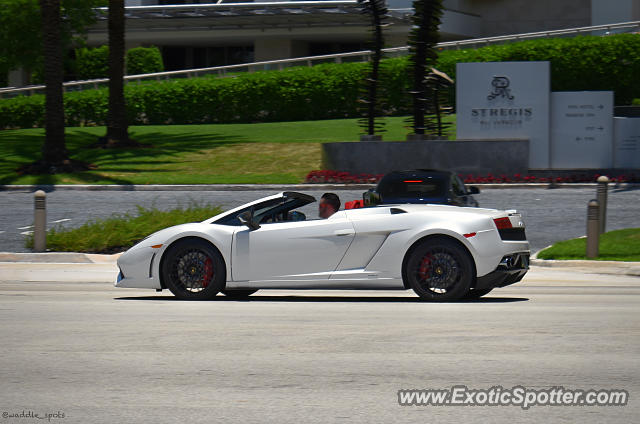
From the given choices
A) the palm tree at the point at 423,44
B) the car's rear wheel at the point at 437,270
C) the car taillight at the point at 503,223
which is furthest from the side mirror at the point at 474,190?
the palm tree at the point at 423,44

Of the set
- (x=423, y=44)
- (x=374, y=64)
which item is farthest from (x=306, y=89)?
(x=423, y=44)

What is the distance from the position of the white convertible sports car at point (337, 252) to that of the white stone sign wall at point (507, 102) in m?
16.6

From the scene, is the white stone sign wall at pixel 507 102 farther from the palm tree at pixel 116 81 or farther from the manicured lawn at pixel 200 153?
the palm tree at pixel 116 81

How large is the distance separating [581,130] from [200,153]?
12.6 meters

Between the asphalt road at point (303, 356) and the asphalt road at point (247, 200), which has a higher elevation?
the asphalt road at point (247, 200)

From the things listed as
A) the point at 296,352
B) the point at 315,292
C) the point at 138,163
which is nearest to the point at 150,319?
the point at 296,352

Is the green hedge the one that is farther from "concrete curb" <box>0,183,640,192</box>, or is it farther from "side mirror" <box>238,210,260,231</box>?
"side mirror" <box>238,210,260,231</box>

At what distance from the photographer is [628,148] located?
88.3 ft

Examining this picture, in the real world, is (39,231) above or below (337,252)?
below

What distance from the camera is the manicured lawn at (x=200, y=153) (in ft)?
93.7

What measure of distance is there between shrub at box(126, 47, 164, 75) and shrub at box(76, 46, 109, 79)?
1380mm

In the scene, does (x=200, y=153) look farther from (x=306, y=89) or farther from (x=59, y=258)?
(x=59, y=258)

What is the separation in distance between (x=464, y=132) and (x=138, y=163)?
34.7 feet

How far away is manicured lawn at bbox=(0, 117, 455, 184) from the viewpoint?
28.5 meters
